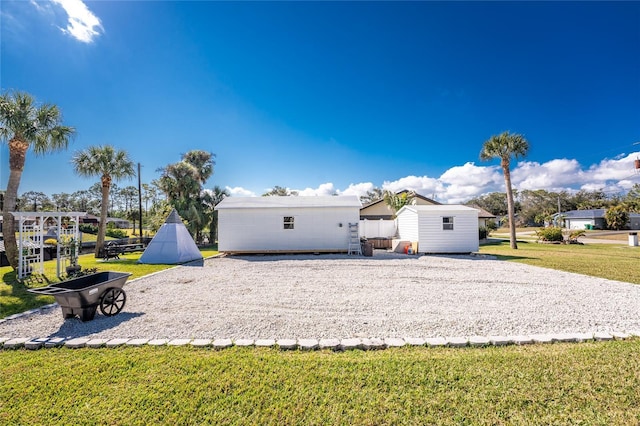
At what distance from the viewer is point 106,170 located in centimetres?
1444

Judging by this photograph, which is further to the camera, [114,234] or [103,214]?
[114,234]

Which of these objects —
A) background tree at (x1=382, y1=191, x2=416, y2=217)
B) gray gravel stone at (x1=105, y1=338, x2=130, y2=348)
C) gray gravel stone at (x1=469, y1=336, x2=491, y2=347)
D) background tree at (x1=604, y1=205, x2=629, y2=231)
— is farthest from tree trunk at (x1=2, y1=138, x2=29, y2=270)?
background tree at (x1=604, y1=205, x2=629, y2=231)

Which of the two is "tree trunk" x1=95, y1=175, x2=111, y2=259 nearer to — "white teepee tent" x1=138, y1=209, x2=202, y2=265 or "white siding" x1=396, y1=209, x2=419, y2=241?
"white teepee tent" x1=138, y1=209, x2=202, y2=265

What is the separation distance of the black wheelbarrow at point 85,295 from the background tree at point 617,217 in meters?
56.8

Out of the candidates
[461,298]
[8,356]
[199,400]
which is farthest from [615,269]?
[8,356]

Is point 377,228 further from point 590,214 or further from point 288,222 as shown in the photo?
point 590,214

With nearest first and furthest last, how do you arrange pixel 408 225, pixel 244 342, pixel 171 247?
pixel 244 342
pixel 171 247
pixel 408 225

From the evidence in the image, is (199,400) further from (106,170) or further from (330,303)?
(106,170)

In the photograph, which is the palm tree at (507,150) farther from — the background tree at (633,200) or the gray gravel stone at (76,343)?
the background tree at (633,200)

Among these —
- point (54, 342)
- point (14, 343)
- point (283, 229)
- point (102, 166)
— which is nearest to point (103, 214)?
point (102, 166)

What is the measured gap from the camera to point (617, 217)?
120ft

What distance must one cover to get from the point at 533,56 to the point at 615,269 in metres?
10.5

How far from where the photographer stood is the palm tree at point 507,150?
1633 centimetres

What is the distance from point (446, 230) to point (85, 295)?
1472cm
